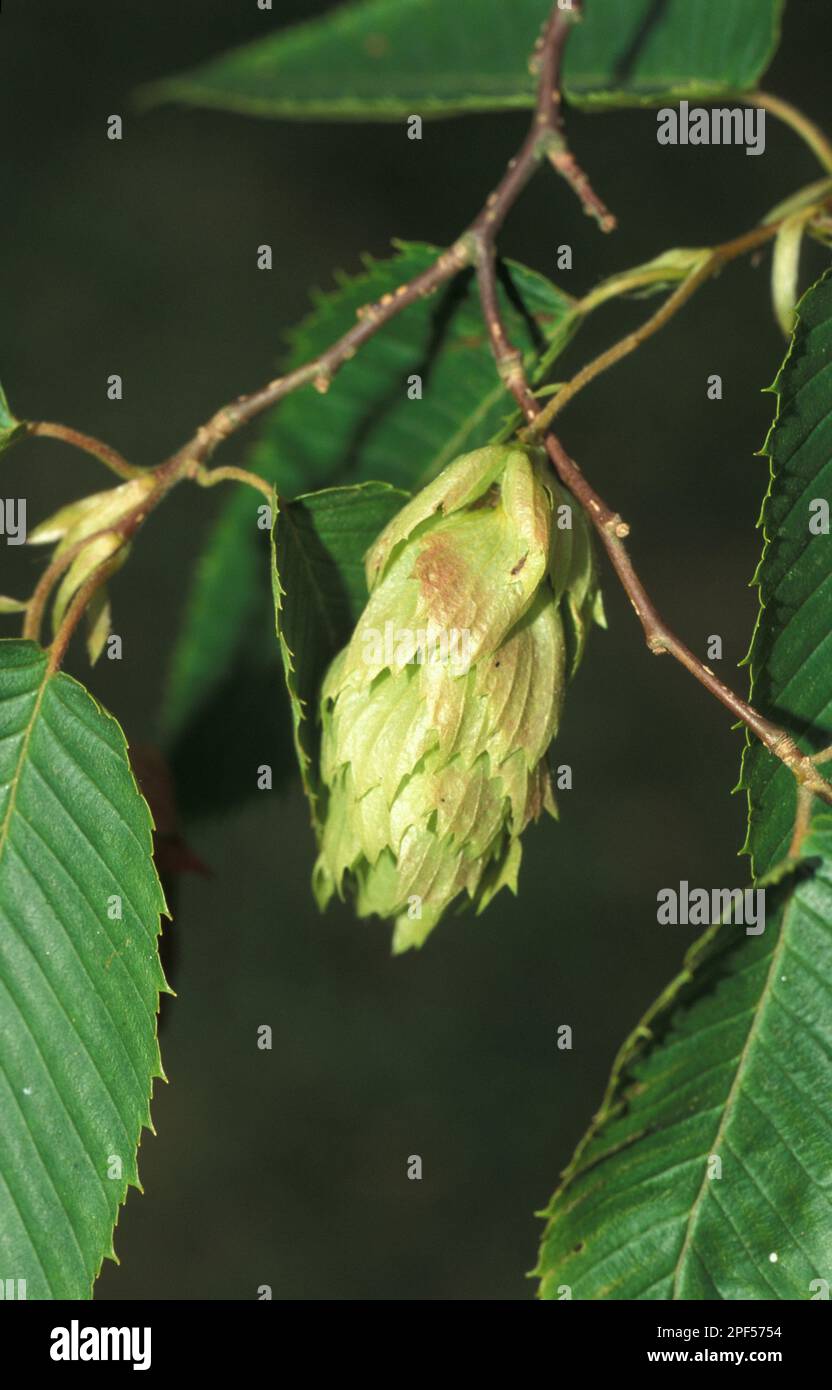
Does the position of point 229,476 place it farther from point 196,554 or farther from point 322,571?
point 196,554

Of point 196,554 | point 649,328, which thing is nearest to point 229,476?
point 649,328

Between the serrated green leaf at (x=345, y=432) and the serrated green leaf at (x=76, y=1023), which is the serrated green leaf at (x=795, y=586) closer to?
the serrated green leaf at (x=345, y=432)

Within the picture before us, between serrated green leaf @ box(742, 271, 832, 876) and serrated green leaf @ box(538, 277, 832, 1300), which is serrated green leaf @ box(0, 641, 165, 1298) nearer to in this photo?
serrated green leaf @ box(538, 277, 832, 1300)

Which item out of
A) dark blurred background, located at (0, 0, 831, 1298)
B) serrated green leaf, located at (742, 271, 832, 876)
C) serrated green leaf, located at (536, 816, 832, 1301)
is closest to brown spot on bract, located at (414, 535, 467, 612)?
serrated green leaf, located at (742, 271, 832, 876)

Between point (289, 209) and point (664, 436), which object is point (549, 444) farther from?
point (289, 209)

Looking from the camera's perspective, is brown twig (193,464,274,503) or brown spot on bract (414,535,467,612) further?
brown twig (193,464,274,503)

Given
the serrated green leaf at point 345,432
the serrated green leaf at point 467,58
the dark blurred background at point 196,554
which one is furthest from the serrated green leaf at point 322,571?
the dark blurred background at point 196,554
